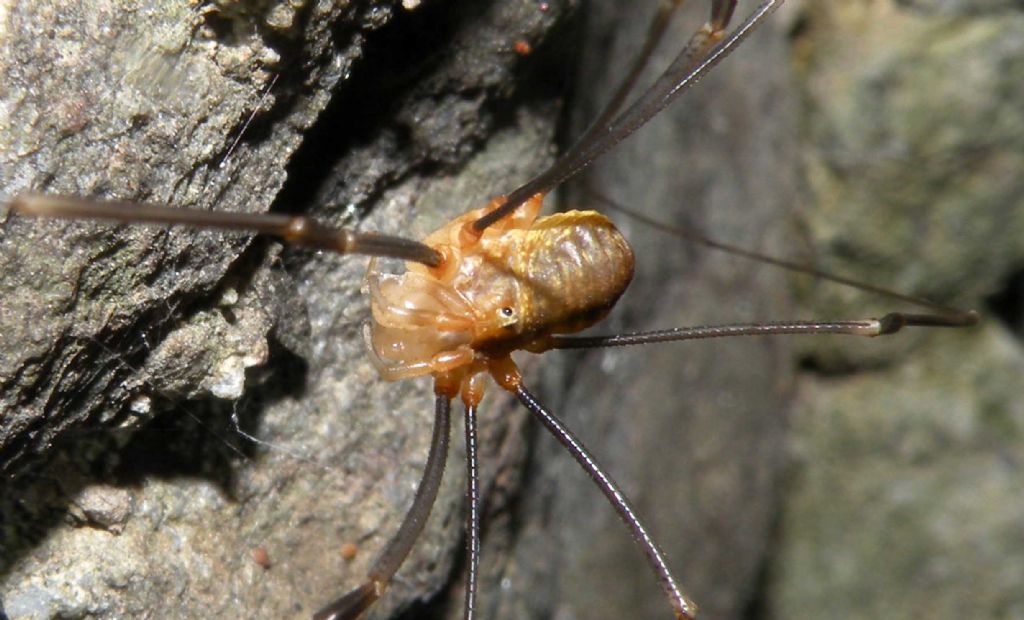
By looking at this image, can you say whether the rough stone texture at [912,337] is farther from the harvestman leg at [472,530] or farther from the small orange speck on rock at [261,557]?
the small orange speck on rock at [261,557]

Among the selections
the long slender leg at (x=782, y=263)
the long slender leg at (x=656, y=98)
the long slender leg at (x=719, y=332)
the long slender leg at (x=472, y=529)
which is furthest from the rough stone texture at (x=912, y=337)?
A: the long slender leg at (x=472, y=529)

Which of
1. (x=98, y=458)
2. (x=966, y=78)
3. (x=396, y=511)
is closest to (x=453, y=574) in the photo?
(x=396, y=511)

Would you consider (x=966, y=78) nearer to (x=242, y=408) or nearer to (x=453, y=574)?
(x=453, y=574)

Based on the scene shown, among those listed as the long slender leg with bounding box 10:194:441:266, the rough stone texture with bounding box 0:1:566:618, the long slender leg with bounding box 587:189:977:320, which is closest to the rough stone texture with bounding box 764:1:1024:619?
the long slender leg with bounding box 587:189:977:320

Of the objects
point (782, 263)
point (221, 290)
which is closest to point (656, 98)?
point (782, 263)

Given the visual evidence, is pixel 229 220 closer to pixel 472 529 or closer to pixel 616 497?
pixel 472 529

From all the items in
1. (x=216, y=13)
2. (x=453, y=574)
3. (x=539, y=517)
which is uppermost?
(x=216, y=13)
